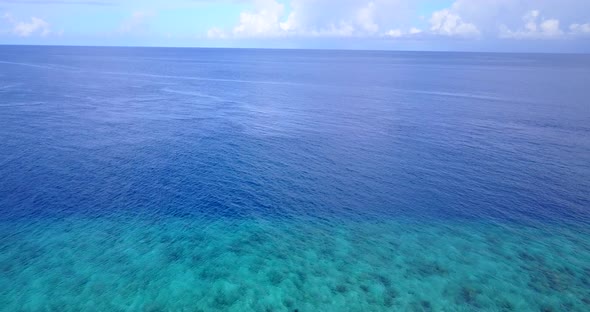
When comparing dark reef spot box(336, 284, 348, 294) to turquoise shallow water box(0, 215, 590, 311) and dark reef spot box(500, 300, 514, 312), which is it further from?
dark reef spot box(500, 300, 514, 312)

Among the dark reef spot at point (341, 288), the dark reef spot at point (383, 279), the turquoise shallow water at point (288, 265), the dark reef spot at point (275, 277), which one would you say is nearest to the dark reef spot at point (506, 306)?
the turquoise shallow water at point (288, 265)

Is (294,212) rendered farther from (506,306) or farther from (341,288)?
(506,306)

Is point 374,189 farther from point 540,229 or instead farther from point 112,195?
point 112,195

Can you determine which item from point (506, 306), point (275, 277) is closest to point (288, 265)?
point (275, 277)

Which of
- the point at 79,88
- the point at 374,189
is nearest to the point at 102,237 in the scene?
the point at 374,189

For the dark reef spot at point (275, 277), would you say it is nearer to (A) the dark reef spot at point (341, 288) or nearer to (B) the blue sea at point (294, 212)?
(B) the blue sea at point (294, 212)

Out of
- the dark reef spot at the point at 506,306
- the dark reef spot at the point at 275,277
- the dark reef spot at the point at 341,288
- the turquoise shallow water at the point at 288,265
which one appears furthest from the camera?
the dark reef spot at the point at 275,277
